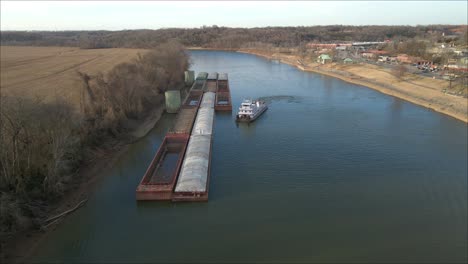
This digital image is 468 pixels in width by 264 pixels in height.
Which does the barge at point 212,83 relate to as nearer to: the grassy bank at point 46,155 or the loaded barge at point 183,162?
the loaded barge at point 183,162

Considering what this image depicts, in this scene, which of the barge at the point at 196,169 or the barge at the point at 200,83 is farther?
the barge at the point at 200,83

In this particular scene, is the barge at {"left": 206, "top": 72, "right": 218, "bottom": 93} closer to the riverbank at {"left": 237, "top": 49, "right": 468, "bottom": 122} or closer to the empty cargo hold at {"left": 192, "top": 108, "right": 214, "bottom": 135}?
the empty cargo hold at {"left": 192, "top": 108, "right": 214, "bottom": 135}

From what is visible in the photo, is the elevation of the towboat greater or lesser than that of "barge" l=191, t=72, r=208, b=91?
lesser

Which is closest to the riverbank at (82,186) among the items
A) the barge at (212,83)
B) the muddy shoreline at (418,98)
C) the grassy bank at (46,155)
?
the grassy bank at (46,155)

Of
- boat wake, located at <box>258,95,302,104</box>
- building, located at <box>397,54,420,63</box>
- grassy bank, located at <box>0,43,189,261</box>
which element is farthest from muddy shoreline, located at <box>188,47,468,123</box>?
grassy bank, located at <box>0,43,189,261</box>

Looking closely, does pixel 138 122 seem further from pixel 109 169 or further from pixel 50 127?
pixel 50 127
